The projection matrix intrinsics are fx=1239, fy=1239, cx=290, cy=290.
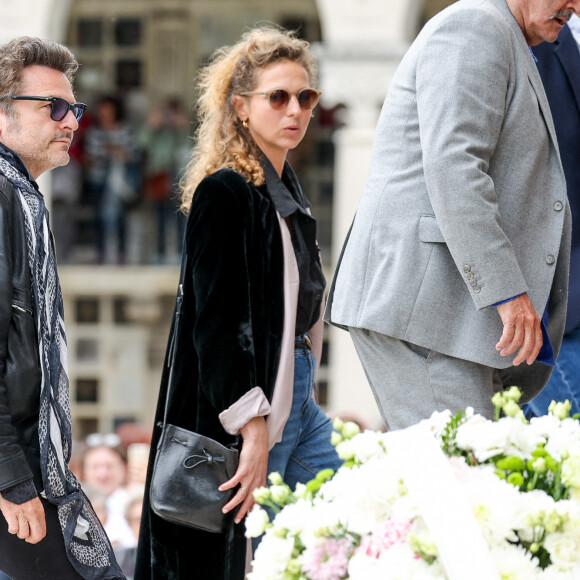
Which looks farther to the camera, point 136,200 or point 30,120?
point 136,200

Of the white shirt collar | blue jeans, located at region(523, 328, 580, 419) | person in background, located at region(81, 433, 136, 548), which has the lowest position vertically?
person in background, located at region(81, 433, 136, 548)

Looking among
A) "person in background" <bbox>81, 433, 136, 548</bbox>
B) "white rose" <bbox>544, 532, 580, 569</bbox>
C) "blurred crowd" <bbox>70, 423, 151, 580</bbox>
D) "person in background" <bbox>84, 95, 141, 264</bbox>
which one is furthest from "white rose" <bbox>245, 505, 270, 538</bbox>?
"person in background" <bbox>84, 95, 141, 264</bbox>

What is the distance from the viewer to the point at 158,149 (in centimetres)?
1435

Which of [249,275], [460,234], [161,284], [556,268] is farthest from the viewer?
[161,284]

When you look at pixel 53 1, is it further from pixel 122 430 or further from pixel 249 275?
pixel 249 275

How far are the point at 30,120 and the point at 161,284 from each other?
12.3 meters

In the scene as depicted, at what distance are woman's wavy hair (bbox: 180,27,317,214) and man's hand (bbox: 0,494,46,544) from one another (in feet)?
3.47

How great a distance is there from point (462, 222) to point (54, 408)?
1.02 meters

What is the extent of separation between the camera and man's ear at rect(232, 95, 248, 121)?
350 cm

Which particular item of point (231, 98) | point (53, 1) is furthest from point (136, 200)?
point (231, 98)

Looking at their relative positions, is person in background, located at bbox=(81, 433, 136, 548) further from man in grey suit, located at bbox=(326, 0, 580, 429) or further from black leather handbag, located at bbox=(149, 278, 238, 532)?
man in grey suit, located at bbox=(326, 0, 580, 429)

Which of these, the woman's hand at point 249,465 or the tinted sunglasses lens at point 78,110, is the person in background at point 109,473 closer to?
the woman's hand at point 249,465

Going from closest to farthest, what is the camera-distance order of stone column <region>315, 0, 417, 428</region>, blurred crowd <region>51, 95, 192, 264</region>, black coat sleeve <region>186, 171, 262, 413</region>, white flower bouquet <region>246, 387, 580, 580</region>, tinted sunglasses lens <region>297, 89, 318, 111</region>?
white flower bouquet <region>246, 387, 580, 580</region> < black coat sleeve <region>186, 171, 262, 413</region> < tinted sunglasses lens <region>297, 89, 318, 111</region> < stone column <region>315, 0, 417, 428</region> < blurred crowd <region>51, 95, 192, 264</region>

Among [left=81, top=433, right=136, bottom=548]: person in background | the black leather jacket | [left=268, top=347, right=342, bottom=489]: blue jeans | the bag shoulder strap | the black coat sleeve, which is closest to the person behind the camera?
the black leather jacket
